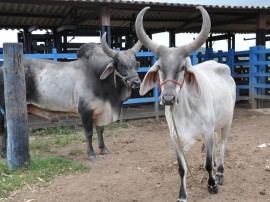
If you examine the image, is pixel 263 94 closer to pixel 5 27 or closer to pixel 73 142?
pixel 73 142

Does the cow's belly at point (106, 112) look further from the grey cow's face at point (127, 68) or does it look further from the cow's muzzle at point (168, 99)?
the cow's muzzle at point (168, 99)

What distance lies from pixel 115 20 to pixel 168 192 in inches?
335

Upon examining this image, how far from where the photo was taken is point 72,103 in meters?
5.86

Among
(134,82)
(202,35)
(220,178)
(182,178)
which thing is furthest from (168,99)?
(134,82)

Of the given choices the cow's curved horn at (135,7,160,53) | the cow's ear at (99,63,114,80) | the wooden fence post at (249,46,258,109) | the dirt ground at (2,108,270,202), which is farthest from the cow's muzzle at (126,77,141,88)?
the wooden fence post at (249,46,258,109)

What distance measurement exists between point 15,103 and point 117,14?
6771 mm

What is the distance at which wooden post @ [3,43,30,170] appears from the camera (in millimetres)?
4723

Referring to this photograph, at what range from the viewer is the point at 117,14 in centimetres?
1085

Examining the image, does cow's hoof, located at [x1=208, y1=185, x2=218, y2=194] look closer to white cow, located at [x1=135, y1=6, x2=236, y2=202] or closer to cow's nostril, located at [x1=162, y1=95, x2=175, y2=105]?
white cow, located at [x1=135, y1=6, x2=236, y2=202]

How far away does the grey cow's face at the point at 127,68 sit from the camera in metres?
5.29

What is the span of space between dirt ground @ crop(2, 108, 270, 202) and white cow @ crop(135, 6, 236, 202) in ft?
1.21

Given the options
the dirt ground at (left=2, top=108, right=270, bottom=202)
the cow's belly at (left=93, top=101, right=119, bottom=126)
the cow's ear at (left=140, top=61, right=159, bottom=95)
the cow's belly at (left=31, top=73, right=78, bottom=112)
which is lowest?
the dirt ground at (left=2, top=108, right=270, bottom=202)

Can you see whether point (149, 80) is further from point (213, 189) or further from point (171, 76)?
point (213, 189)

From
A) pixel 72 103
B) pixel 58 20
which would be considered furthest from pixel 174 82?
pixel 58 20
